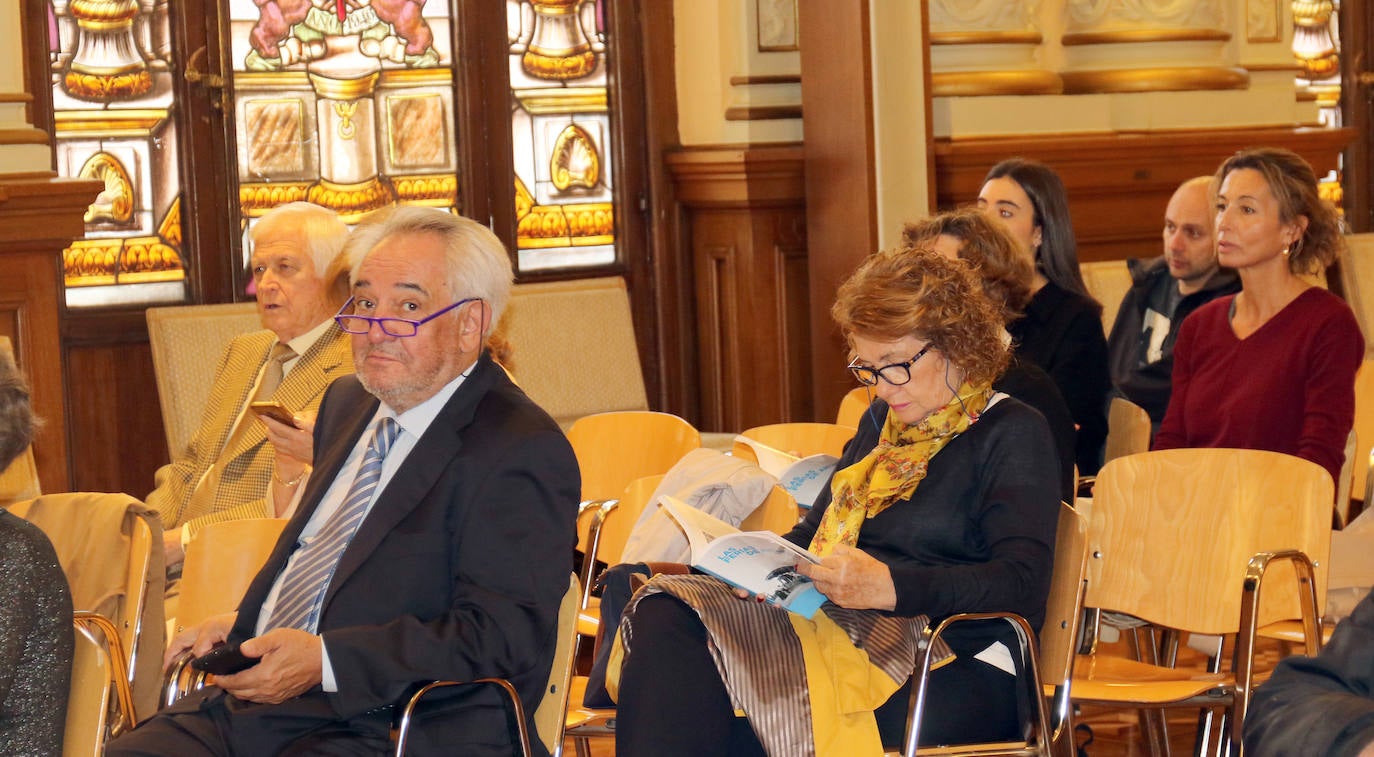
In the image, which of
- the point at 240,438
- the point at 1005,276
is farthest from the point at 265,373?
the point at 1005,276

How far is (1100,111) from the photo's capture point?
6.93m

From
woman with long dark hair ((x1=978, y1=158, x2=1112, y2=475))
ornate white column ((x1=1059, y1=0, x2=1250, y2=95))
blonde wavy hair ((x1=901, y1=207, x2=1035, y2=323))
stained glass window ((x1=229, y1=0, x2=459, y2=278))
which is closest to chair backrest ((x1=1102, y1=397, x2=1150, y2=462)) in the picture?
woman with long dark hair ((x1=978, y1=158, x2=1112, y2=475))

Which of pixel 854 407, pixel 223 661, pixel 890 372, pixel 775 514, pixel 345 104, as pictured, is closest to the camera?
pixel 223 661

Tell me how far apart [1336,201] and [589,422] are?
5739mm

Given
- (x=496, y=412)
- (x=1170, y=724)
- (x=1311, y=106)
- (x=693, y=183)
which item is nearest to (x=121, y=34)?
(x=693, y=183)

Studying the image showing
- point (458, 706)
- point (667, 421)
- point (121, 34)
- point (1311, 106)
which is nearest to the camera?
point (458, 706)

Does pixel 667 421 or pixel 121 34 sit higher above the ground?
pixel 121 34

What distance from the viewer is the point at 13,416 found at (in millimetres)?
2457

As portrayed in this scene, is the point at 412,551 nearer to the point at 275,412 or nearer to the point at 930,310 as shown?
the point at 275,412

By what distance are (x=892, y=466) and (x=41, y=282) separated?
10.2ft

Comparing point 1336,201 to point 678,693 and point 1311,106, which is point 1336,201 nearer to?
point 1311,106

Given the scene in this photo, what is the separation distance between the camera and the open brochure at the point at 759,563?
2965mm

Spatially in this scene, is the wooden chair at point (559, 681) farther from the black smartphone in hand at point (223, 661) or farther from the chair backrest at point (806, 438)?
the chair backrest at point (806, 438)

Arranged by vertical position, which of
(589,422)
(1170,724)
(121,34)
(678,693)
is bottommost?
(1170,724)
